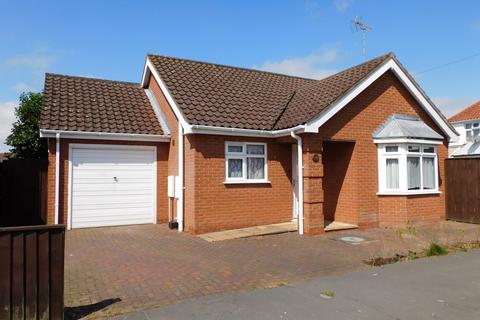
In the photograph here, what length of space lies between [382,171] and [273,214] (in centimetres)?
356

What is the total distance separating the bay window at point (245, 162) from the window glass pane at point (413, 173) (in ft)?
14.1

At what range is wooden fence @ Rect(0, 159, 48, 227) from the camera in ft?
36.6

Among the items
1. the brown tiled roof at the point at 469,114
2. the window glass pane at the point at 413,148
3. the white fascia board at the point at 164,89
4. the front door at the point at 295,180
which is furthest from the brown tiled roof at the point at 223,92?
the brown tiled roof at the point at 469,114

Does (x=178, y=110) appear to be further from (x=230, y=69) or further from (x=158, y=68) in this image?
(x=230, y=69)

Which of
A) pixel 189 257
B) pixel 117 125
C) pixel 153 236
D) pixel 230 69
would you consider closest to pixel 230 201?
pixel 153 236

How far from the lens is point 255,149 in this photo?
37.0ft

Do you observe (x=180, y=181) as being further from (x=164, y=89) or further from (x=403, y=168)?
(x=403, y=168)

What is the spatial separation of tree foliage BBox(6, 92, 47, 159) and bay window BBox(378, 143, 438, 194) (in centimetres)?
1375

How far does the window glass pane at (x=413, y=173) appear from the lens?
452 inches

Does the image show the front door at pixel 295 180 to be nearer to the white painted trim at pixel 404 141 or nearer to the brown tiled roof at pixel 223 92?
the brown tiled roof at pixel 223 92

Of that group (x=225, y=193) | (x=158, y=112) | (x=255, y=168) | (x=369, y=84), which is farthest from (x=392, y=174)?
(x=158, y=112)

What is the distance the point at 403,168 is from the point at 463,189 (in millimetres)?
2531

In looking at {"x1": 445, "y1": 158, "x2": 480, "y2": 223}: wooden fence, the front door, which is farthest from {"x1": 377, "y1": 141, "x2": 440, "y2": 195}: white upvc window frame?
the front door

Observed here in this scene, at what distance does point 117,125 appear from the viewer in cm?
1187
